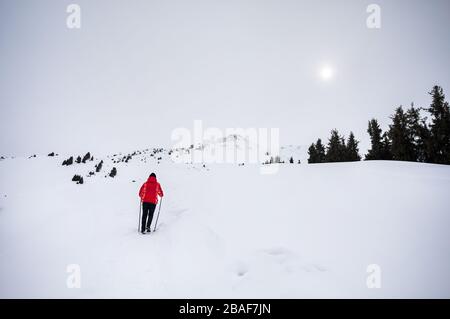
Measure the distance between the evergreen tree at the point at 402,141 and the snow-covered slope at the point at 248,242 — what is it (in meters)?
18.6

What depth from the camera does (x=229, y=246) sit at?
5070 mm

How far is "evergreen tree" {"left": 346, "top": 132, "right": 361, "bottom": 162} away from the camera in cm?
2806

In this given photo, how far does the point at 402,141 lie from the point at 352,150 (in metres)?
5.92

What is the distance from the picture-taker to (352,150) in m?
28.5

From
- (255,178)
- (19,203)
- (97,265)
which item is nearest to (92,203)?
(19,203)

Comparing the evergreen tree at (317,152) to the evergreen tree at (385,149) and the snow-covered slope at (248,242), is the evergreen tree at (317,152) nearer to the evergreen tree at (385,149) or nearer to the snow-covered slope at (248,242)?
the evergreen tree at (385,149)

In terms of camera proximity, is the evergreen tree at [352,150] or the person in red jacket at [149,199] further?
the evergreen tree at [352,150]

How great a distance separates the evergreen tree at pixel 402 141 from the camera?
22906 millimetres
